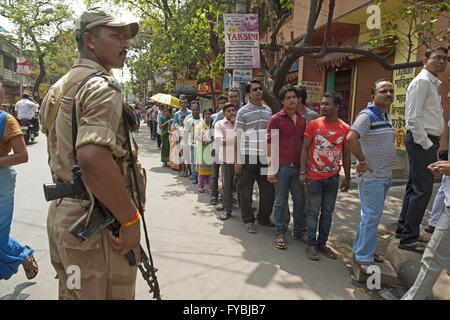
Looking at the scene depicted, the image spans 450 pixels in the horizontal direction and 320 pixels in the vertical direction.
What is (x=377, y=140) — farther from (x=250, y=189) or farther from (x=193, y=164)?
(x=193, y=164)

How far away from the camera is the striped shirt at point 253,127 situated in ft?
14.6

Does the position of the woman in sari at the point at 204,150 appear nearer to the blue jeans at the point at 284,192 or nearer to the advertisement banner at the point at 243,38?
the advertisement banner at the point at 243,38

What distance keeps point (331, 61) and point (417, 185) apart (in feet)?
25.5

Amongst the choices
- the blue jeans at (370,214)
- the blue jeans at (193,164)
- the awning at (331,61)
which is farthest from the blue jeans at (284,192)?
the awning at (331,61)

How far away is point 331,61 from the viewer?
10242mm

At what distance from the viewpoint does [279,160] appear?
156 inches

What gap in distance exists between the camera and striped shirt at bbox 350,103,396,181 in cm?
304

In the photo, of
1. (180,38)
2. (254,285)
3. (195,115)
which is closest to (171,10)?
(180,38)

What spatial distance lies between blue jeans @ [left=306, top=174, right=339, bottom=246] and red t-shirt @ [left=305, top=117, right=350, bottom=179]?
9cm

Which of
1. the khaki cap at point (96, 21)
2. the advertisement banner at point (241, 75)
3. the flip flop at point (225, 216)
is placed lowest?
the flip flop at point (225, 216)

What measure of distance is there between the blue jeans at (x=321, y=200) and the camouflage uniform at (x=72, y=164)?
256 cm

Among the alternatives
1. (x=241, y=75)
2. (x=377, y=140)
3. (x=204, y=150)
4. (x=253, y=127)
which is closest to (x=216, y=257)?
(x=253, y=127)

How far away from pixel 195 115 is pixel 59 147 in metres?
5.90

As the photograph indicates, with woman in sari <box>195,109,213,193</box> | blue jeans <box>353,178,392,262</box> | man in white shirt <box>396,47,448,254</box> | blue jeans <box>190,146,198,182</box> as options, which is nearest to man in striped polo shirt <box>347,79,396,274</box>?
blue jeans <box>353,178,392,262</box>
